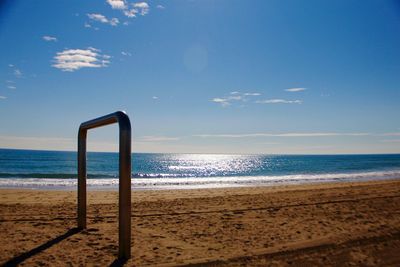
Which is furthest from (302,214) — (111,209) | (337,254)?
(111,209)

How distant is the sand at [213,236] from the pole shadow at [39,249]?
0.01 metres

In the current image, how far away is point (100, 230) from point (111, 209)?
2677mm

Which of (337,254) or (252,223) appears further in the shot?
(252,223)

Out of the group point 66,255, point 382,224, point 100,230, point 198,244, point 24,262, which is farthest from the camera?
point 382,224

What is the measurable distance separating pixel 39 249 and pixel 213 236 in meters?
2.98

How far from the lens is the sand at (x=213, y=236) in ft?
16.5

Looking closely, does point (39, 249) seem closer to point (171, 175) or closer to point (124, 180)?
point (124, 180)

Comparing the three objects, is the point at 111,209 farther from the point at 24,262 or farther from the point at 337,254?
the point at 337,254

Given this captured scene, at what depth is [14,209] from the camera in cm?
952

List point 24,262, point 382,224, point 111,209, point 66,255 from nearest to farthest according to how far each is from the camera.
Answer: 1. point 24,262
2. point 66,255
3. point 382,224
4. point 111,209

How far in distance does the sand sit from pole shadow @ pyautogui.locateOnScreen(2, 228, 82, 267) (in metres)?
0.01

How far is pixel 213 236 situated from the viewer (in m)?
6.48

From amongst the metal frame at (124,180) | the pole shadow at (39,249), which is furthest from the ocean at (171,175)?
the metal frame at (124,180)

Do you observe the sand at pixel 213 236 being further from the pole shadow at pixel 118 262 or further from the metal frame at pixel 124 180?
the metal frame at pixel 124 180
